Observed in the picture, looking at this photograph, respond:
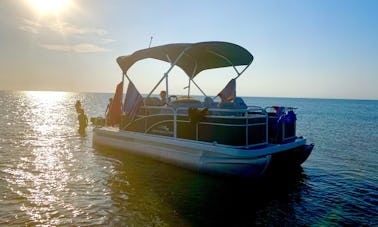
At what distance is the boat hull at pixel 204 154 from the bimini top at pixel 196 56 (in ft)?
9.19

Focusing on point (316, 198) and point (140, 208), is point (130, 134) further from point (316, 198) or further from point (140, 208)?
point (316, 198)

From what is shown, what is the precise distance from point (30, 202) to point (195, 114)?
493cm

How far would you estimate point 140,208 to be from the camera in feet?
22.7

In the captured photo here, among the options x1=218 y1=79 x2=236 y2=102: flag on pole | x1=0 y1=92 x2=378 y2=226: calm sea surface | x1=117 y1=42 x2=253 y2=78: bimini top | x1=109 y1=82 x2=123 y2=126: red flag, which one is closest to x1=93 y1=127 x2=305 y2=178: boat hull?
x1=0 y1=92 x2=378 y2=226: calm sea surface

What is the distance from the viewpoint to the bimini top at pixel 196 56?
10.3 m

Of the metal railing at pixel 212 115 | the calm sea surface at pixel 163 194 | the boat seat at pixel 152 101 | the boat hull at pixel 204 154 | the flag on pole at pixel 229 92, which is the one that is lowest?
the calm sea surface at pixel 163 194

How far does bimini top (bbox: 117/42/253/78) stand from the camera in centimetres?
1033

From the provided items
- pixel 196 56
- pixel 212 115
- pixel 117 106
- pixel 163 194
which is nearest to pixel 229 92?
pixel 196 56

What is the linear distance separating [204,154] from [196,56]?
203 inches

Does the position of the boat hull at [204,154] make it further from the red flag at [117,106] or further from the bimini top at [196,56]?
the bimini top at [196,56]

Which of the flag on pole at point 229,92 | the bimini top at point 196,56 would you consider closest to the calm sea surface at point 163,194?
the flag on pole at point 229,92

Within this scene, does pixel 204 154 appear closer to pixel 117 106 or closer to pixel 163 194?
pixel 163 194

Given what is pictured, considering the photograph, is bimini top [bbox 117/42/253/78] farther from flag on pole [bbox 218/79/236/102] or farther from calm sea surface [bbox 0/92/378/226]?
calm sea surface [bbox 0/92/378/226]

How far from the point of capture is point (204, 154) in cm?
899
